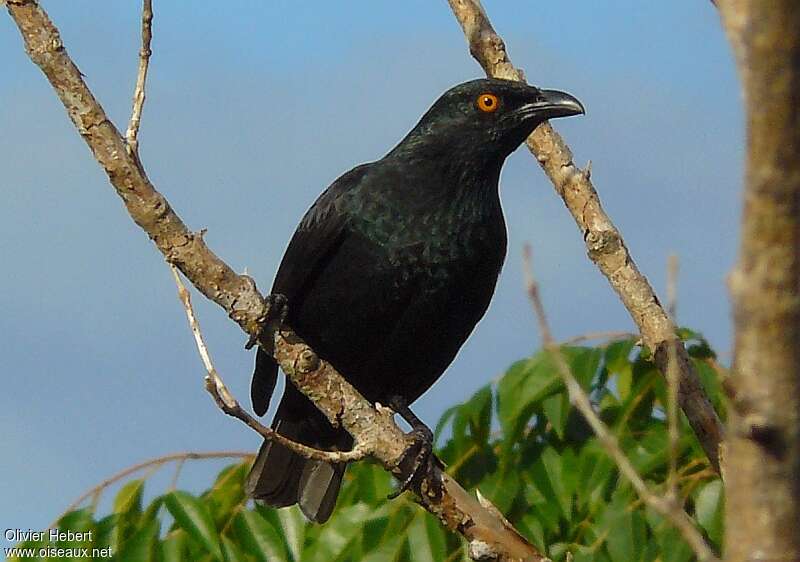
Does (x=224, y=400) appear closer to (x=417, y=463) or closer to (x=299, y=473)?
(x=417, y=463)

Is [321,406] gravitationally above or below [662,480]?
above

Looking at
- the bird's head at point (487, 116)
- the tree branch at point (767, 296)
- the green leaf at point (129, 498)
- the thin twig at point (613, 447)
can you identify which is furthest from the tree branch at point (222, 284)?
the tree branch at point (767, 296)

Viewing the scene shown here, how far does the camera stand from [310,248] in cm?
481

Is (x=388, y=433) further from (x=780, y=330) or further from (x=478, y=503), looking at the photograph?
(x=780, y=330)

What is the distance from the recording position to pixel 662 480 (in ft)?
14.5

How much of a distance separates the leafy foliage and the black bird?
1.09 feet

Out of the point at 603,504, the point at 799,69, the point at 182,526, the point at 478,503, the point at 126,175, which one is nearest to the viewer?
the point at 799,69

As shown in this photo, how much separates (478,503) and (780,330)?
8.35ft

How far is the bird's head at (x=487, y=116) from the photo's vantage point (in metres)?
4.88

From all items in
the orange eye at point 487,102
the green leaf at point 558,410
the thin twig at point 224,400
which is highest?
the orange eye at point 487,102

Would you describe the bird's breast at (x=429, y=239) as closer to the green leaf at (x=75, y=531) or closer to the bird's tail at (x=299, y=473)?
the bird's tail at (x=299, y=473)

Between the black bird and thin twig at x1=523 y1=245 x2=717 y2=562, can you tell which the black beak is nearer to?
the black bird

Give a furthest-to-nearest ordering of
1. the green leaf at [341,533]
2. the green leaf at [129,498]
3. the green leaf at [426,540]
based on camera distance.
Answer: the green leaf at [129,498] < the green leaf at [341,533] < the green leaf at [426,540]

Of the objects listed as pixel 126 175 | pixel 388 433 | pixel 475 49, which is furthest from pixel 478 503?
pixel 475 49
